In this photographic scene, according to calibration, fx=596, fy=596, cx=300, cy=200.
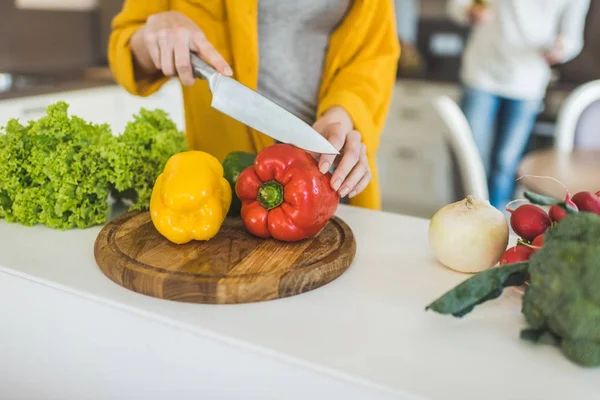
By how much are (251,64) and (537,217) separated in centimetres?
67

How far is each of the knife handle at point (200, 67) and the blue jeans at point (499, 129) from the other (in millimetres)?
2227

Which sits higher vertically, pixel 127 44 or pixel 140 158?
pixel 127 44

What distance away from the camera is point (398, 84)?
404 cm

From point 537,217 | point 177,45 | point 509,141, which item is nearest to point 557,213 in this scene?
point 537,217

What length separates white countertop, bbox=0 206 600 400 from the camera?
0.61 m

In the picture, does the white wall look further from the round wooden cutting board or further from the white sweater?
the round wooden cutting board

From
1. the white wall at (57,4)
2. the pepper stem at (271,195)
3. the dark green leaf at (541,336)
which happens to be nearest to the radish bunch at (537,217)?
the dark green leaf at (541,336)

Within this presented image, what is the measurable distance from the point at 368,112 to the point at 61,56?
2278mm

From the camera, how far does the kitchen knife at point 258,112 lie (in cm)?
89

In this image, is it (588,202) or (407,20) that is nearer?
(588,202)

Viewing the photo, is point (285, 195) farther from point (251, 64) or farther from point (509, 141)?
point (509, 141)

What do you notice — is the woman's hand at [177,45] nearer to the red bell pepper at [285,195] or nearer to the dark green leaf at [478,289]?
the red bell pepper at [285,195]

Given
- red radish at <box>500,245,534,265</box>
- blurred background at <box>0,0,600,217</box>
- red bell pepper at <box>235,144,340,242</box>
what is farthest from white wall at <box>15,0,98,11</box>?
red radish at <box>500,245,534,265</box>

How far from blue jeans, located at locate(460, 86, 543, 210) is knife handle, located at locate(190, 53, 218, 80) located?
2.23 metres
